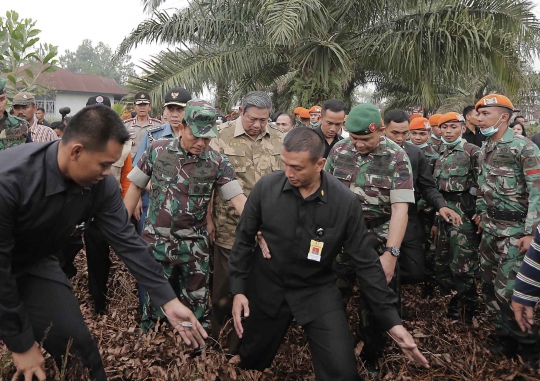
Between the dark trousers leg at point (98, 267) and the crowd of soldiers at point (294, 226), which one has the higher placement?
the crowd of soldiers at point (294, 226)

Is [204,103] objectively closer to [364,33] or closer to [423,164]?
[423,164]

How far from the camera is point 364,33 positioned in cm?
1105

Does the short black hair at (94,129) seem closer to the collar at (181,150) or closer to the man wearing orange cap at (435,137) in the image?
the collar at (181,150)

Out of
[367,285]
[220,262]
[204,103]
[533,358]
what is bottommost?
[533,358]

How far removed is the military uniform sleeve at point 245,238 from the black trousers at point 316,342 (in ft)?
0.86

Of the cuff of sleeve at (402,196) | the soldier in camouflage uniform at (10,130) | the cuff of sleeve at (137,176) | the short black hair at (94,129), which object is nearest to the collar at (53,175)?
the short black hair at (94,129)

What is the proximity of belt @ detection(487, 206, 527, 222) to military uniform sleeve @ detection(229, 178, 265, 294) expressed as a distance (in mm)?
2112

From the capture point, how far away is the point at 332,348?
3.12 metres

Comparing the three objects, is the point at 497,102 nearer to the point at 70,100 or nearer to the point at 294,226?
the point at 294,226

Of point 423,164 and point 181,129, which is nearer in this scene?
point 181,129

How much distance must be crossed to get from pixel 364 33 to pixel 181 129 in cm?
829

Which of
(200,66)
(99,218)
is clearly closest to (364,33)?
(200,66)

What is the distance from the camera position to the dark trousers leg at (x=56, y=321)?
2670 millimetres

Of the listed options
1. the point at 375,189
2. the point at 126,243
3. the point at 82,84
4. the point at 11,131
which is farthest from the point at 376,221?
the point at 82,84
